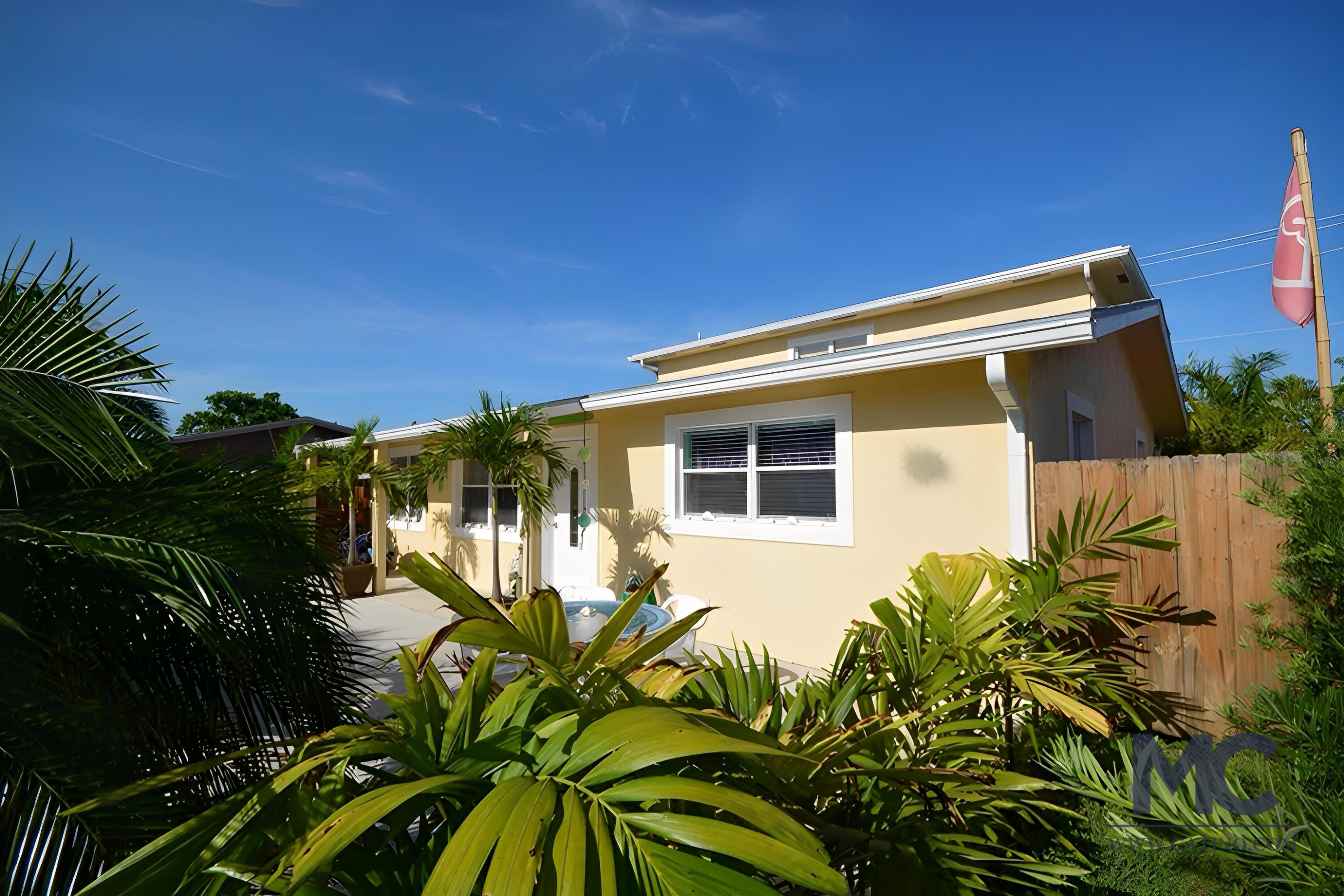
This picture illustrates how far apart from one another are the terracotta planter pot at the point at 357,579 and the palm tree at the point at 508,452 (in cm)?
325

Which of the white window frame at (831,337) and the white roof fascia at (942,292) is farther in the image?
the white window frame at (831,337)

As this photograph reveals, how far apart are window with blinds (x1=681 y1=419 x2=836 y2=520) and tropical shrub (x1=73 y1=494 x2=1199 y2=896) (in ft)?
13.0

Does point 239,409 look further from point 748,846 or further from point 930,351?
point 748,846

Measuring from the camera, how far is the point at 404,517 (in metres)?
13.1

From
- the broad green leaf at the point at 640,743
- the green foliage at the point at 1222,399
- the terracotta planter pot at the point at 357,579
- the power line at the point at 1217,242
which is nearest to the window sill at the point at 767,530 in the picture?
the green foliage at the point at 1222,399

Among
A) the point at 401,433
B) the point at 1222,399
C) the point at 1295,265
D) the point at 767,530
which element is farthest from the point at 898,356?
the point at 1222,399

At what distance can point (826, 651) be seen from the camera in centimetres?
617

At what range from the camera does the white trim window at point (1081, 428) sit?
6.08 meters

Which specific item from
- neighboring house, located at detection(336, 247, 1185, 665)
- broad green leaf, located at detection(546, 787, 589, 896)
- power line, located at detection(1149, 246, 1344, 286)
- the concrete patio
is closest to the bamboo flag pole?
neighboring house, located at detection(336, 247, 1185, 665)

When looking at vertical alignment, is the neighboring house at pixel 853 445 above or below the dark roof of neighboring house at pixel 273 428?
below

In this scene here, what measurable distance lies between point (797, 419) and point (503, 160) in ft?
19.2

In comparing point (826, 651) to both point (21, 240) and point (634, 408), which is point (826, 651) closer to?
point (634, 408)

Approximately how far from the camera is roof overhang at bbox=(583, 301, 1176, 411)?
4367 mm

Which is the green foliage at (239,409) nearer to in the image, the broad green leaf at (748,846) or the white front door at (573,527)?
the white front door at (573,527)
